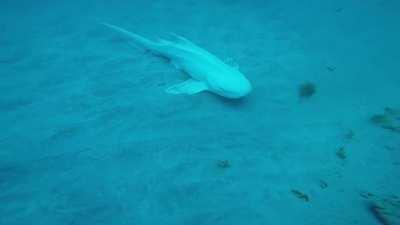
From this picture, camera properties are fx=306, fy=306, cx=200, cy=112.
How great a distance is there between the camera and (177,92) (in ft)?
17.4

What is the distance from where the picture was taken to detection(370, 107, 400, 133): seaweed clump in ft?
17.9

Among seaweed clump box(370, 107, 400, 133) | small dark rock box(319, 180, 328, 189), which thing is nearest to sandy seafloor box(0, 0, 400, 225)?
small dark rock box(319, 180, 328, 189)

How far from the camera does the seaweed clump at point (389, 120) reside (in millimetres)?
5460

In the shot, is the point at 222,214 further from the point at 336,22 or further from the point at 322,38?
the point at 336,22

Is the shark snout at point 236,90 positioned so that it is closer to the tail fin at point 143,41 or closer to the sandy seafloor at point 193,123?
the sandy seafloor at point 193,123

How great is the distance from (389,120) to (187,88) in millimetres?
3758

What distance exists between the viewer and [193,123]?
5.01 meters

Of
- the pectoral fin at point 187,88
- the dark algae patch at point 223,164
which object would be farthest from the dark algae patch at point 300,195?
the pectoral fin at point 187,88

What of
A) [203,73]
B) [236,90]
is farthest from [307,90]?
[203,73]

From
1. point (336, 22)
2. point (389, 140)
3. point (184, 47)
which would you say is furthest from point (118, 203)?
point (336, 22)

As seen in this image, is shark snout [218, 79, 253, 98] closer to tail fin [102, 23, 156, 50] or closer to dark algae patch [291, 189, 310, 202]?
dark algae patch [291, 189, 310, 202]

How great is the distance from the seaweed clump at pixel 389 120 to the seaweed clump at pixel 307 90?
1.16 m

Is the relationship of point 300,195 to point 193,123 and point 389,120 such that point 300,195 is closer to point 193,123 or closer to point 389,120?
point 193,123

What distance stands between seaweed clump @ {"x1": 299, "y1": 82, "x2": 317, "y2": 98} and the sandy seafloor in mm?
103
